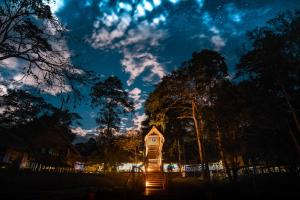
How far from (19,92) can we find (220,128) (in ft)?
103

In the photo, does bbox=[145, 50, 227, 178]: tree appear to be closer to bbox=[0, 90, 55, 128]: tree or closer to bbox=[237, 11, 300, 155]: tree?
bbox=[237, 11, 300, 155]: tree

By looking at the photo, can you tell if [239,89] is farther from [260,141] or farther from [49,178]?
[49,178]

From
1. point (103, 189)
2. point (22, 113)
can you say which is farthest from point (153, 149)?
point (22, 113)

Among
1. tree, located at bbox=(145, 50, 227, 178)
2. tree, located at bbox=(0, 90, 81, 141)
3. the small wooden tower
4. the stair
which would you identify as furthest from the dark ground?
tree, located at bbox=(0, 90, 81, 141)

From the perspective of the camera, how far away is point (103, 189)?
1048 centimetres

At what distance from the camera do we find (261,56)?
1617cm

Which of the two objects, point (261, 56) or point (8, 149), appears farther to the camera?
point (8, 149)

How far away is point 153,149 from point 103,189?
14.1m

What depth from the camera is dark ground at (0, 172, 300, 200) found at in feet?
29.2

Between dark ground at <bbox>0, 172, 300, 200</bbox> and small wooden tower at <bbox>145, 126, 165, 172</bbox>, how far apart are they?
14.9 ft

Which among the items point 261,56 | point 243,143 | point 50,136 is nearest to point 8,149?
point 50,136

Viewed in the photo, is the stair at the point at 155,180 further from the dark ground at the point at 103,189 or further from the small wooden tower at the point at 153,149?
the small wooden tower at the point at 153,149

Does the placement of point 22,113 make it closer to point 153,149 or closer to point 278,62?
point 153,149

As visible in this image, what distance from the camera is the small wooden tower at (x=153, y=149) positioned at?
76.8 feet
